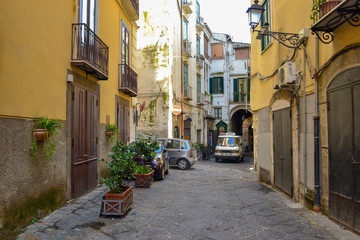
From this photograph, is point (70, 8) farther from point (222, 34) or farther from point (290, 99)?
point (222, 34)

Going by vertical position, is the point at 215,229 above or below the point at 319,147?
below

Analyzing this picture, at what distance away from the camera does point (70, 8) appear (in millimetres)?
6949

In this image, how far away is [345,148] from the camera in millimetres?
5168

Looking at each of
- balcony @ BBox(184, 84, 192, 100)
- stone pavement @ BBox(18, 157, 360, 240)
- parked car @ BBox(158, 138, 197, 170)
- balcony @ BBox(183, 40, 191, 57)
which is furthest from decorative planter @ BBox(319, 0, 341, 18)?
balcony @ BBox(183, 40, 191, 57)

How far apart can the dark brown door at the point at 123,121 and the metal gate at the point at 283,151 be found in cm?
551

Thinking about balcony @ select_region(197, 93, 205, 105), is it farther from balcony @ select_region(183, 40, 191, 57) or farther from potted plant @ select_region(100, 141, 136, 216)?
potted plant @ select_region(100, 141, 136, 216)

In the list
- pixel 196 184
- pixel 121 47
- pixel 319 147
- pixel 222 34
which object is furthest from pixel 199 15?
pixel 319 147

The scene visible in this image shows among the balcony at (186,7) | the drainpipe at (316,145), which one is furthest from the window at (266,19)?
the balcony at (186,7)

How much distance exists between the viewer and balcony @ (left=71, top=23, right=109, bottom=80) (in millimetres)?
7055

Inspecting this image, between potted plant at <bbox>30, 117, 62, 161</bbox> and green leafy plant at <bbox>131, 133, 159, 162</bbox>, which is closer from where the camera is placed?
potted plant at <bbox>30, 117, 62, 161</bbox>

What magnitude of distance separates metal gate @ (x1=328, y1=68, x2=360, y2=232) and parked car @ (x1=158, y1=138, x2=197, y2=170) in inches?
380

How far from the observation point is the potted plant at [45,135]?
17.3ft

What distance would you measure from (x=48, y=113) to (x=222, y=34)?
88.7 ft

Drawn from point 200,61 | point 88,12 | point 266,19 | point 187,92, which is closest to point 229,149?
point 187,92
